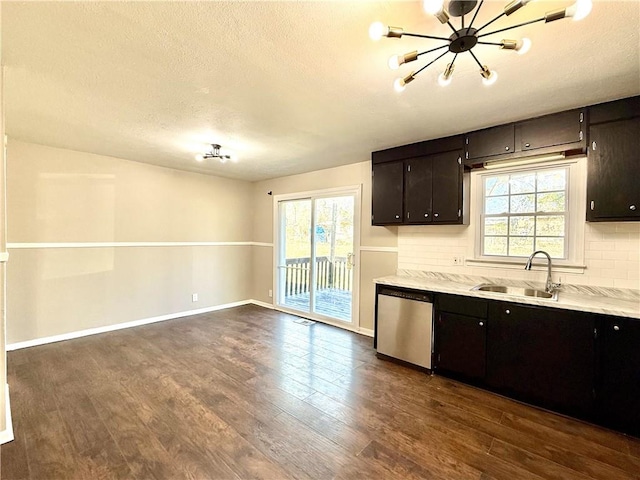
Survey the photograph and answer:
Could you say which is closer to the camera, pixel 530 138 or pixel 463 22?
pixel 463 22

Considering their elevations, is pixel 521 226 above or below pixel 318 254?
above

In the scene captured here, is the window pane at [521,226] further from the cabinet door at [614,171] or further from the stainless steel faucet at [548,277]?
the cabinet door at [614,171]

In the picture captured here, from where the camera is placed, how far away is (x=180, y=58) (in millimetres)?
1840

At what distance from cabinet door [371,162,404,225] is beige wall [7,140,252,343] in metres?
3.09

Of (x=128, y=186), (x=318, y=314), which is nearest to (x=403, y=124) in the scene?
(x=318, y=314)

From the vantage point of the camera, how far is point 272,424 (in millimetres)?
2221

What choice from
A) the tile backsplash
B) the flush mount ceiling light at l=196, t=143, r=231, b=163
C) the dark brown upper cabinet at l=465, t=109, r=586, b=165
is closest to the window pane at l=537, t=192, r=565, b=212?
the tile backsplash

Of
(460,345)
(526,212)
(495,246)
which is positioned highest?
(526,212)

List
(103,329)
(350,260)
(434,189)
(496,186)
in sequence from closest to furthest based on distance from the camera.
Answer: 1. (496,186)
2. (434,189)
3. (103,329)
4. (350,260)

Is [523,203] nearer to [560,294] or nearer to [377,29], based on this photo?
[560,294]

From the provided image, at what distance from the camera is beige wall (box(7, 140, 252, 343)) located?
11.9 feet

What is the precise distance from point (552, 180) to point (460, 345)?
1.89 metres

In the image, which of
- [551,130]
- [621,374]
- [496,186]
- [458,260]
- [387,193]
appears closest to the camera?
[621,374]

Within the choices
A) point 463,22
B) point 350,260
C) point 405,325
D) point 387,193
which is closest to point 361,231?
point 350,260
